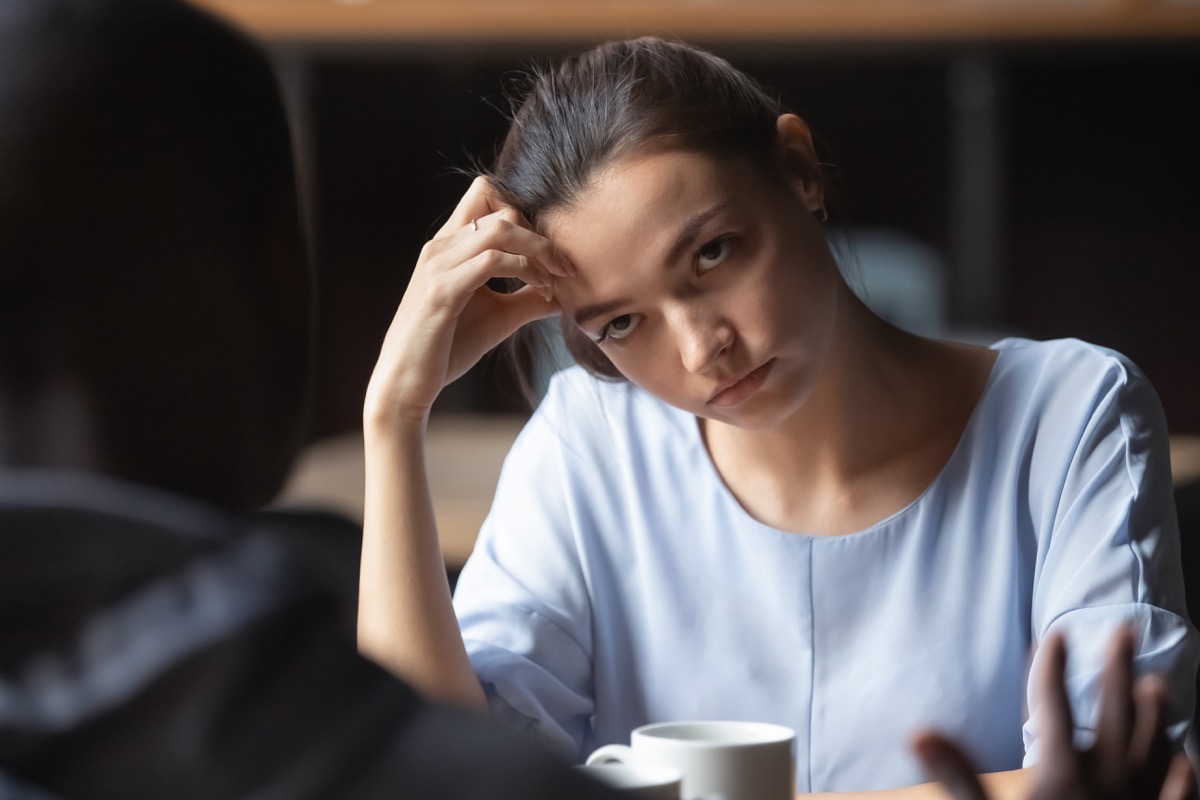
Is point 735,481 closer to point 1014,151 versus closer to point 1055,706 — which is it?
point 1055,706

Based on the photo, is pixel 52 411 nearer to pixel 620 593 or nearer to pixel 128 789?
pixel 128 789

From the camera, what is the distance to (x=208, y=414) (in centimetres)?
47

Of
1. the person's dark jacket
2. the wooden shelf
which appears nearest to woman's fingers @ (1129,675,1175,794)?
the person's dark jacket

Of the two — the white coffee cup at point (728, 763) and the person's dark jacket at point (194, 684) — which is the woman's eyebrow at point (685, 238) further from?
the person's dark jacket at point (194, 684)

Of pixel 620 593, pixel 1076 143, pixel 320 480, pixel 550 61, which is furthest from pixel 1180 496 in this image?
pixel 320 480

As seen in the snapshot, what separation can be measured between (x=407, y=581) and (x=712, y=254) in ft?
1.22

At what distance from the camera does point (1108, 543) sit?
1095 millimetres

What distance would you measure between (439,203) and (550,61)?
2.30 m

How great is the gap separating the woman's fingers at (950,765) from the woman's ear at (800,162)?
0.66 metres

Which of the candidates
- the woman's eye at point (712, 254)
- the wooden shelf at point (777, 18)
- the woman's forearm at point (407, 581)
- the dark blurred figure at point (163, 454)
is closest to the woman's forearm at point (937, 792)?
the woman's forearm at point (407, 581)

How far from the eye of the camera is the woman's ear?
1.18m

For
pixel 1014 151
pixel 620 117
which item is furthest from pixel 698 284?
pixel 1014 151

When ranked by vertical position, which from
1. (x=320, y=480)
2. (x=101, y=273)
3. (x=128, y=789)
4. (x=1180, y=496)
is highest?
(x=101, y=273)

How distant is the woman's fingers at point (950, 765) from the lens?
1.95 ft
